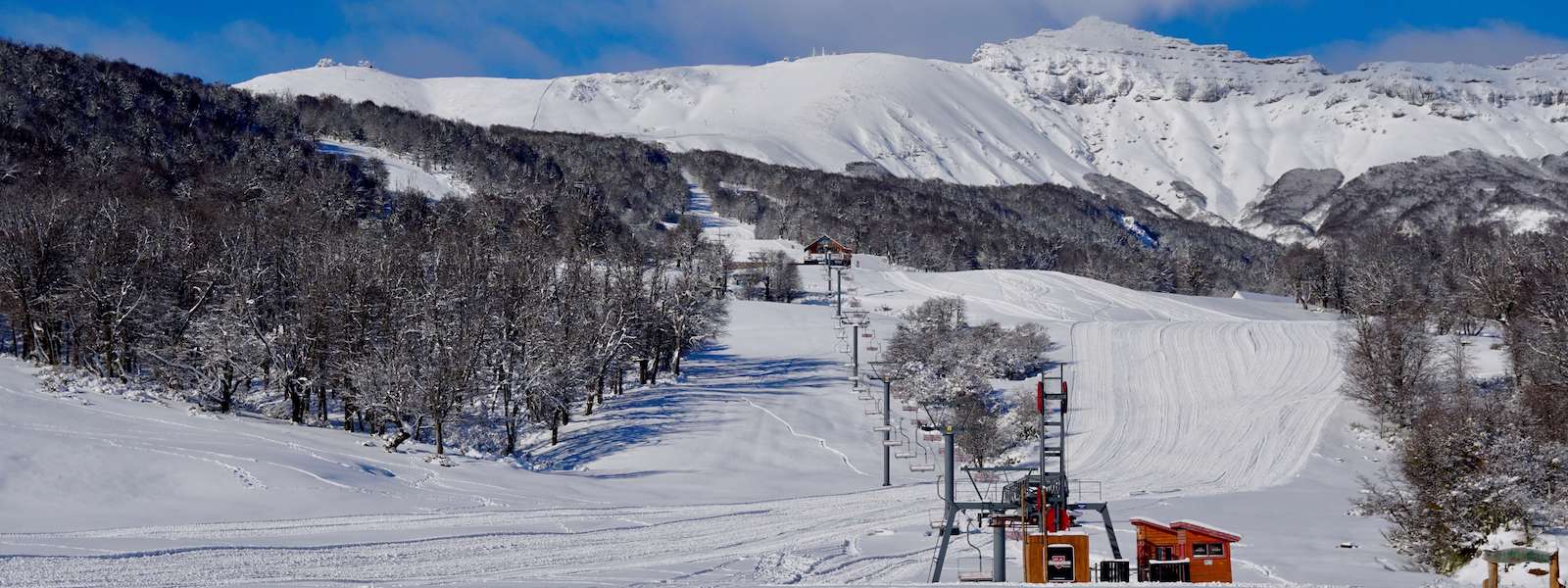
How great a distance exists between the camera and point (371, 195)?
140375 millimetres

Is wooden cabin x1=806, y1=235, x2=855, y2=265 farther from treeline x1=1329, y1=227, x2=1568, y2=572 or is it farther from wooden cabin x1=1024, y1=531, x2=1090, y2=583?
wooden cabin x1=1024, y1=531, x2=1090, y2=583

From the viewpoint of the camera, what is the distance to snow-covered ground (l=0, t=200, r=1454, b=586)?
73.8 feet

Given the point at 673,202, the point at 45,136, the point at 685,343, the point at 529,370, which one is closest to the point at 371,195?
the point at 45,136

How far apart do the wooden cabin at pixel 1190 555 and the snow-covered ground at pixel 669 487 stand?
5.11ft

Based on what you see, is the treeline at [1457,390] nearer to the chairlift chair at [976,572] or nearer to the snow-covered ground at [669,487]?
the snow-covered ground at [669,487]

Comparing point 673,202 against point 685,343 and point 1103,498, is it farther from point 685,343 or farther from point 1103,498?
point 1103,498

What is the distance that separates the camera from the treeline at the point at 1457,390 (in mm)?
25984

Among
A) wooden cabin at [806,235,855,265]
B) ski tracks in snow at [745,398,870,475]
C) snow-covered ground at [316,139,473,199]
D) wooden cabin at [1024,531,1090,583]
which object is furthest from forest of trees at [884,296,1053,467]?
snow-covered ground at [316,139,473,199]

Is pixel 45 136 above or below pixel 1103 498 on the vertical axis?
above

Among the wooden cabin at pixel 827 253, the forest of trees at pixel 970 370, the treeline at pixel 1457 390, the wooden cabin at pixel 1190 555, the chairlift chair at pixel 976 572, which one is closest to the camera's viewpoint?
the wooden cabin at pixel 1190 555

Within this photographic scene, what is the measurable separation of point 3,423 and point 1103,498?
36.4 meters

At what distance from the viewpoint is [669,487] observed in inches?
1635

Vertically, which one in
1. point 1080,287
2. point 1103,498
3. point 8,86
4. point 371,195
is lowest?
point 1103,498

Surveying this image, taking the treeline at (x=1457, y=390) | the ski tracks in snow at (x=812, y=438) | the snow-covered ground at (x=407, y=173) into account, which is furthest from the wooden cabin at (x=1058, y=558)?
the snow-covered ground at (x=407, y=173)
